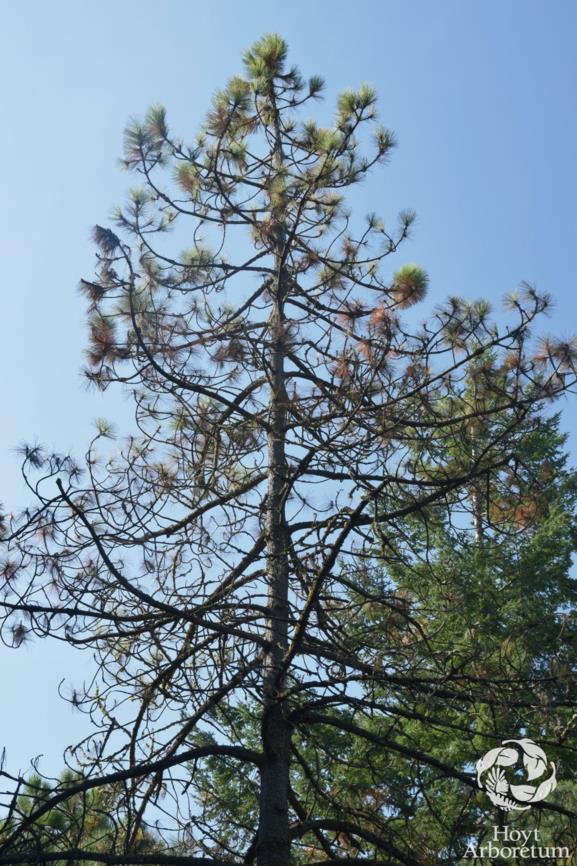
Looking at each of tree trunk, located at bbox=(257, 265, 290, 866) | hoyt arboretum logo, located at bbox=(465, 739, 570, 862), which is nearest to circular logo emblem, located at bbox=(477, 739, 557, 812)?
hoyt arboretum logo, located at bbox=(465, 739, 570, 862)

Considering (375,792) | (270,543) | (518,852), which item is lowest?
(518,852)

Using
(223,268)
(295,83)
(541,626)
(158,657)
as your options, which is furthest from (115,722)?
(541,626)

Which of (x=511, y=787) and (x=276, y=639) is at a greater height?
(x=276, y=639)

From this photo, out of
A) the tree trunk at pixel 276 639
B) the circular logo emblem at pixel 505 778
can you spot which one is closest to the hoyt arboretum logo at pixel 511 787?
the circular logo emblem at pixel 505 778

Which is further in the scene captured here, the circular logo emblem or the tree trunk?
the circular logo emblem

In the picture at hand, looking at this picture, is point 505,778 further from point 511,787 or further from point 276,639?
point 276,639

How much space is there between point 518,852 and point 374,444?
303 centimetres

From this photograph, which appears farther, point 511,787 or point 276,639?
point 276,639

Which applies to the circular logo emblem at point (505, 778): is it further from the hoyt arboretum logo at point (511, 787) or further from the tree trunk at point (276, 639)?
the tree trunk at point (276, 639)

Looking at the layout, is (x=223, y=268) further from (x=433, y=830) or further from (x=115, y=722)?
(x=433, y=830)

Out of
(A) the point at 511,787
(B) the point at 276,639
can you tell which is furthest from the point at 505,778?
(B) the point at 276,639

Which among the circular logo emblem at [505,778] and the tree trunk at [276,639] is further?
the circular logo emblem at [505,778]

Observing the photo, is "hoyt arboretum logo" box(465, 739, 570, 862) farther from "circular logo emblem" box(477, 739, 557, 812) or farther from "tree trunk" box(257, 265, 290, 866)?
"tree trunk" box(257, 265, 290, 866)

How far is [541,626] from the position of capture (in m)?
13.9
